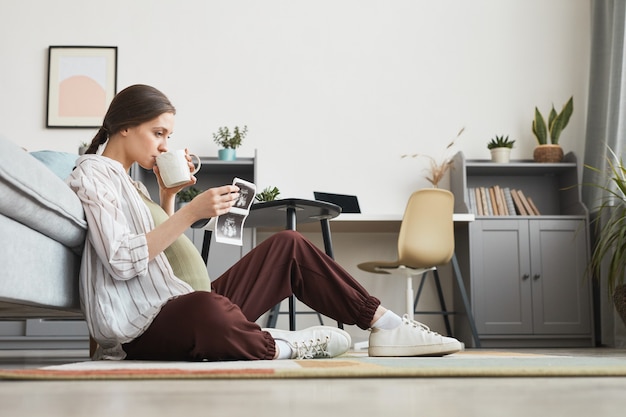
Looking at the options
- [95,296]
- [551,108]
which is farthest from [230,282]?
[551,108]

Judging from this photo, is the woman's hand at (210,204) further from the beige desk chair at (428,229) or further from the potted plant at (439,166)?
the potted plant at (439,166)

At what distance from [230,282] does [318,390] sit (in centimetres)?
112

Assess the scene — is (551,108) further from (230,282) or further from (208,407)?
(208,407)

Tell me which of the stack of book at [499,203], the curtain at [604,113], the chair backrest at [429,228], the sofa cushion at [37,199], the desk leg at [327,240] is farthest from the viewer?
the stack of book at [499,203]

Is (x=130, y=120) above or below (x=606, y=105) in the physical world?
below

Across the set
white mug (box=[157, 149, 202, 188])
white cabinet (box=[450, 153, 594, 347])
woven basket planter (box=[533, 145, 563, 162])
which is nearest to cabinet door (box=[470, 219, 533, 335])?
white cabinet (box=[450, 153, 594, 347])

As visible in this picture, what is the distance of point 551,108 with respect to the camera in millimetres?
5023

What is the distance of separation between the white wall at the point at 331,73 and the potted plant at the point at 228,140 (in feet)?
0.27

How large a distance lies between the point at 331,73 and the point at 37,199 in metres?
3.64

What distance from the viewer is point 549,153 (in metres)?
4.71

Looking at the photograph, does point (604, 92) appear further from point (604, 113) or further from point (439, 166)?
point (439, 166)

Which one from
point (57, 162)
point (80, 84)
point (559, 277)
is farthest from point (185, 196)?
point (559, 277)

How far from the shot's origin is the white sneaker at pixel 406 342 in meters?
1.99

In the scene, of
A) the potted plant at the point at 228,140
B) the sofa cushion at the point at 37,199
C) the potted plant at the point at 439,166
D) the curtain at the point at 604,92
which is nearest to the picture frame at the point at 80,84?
the potted plant at the point at 228,140
